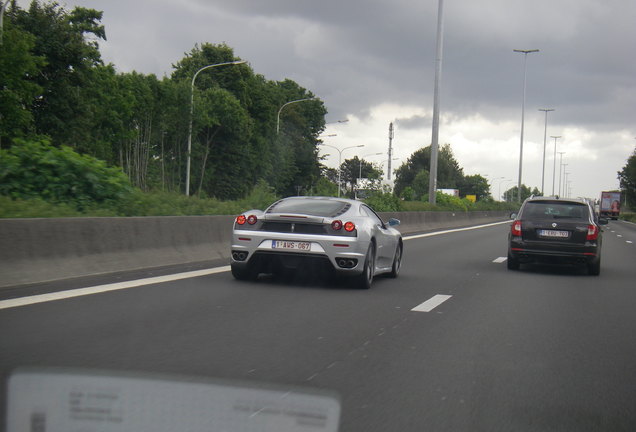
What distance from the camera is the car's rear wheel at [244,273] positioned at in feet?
36.2

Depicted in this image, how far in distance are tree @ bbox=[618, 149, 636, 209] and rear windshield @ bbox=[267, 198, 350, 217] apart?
111 metres

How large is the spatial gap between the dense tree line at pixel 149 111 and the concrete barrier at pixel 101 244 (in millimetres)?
13855

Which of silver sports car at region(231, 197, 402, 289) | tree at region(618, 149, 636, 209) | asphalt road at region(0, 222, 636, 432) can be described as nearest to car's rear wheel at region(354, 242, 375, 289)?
silver sports car at region(231, 197, 402, 289)

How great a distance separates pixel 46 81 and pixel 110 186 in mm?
32545

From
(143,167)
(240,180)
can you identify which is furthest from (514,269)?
(240,180)

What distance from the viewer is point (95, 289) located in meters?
9.58

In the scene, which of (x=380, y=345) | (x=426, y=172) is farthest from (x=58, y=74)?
(x=426, y=172)

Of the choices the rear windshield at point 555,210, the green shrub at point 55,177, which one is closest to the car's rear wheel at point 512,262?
the rear windshield at point 555,210

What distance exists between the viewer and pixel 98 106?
175 ft

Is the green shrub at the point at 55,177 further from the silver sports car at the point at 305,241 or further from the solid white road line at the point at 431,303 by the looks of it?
the solid white road line at the point at 431,303

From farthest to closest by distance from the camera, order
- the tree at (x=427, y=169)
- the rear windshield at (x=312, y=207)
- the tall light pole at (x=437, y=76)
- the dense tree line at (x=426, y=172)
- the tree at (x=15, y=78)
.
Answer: the tree at (x=427, y=169) < the dense tree line at (x=426, y=172) < the tall light pole at (x=437, y=76) < the tree at (x=15, y=78) < the rear windshield at (x=312, y=207)

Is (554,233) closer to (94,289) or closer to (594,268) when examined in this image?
(594,268)

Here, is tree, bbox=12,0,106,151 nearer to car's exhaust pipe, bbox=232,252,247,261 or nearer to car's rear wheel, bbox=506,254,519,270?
car's rear wheel, bbox=506,254,519,270

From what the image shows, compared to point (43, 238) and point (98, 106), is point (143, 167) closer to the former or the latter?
point (98, 106)
